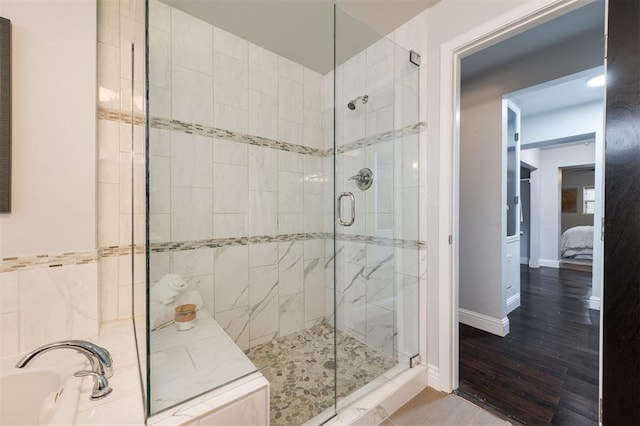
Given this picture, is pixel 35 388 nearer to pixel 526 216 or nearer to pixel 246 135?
pixel 246 135

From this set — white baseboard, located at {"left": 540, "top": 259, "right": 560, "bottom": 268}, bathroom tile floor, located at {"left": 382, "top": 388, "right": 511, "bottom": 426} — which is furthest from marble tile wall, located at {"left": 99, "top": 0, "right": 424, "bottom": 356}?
white baseboard, located at {"left": 540, "top": 259, "right": 560, "bottom": 268}

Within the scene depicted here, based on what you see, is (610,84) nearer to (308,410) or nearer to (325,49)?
(325,49)

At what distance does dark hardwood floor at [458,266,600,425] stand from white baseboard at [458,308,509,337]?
0.05 meters

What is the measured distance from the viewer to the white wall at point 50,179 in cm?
120

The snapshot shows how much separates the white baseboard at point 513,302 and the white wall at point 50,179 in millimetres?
3577

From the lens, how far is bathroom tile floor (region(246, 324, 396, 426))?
1.44 metres

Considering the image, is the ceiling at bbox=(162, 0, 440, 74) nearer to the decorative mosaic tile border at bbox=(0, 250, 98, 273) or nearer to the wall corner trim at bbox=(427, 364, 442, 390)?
the decorative mosaic tile border at bbox=(0, 250, 98, 273)

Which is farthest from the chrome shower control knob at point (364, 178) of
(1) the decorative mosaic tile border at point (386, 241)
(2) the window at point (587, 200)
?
(2) the window at point (587, 200)

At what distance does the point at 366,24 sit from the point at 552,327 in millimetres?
3118

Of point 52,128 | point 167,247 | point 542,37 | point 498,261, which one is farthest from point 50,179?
point 542,37

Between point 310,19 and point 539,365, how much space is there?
9.78ft

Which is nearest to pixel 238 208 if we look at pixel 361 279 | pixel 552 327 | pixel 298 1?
pixel 361 279

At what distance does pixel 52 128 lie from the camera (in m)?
1.27

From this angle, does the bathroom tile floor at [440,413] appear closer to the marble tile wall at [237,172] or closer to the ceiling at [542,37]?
the marble tile wall at [237,172]
